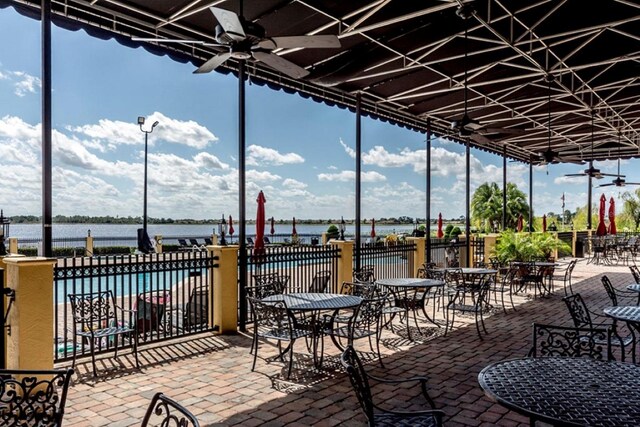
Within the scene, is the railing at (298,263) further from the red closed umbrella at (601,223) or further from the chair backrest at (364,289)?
the red closed umbrella at (601,223)

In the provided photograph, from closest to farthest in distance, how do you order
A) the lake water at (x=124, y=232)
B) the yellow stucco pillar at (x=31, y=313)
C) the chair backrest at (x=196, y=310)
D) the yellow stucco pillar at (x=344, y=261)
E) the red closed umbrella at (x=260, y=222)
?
the yellow stucco pillar at (x=31, y=313)
the chair backrest at (x=196, y=310)
the red closed umbrella at (x=260, y=222)
the yellow stucco pillar at (x=344, y=261)
the lake water at (x=124, y=232)

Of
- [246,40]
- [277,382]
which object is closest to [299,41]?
[246,40]

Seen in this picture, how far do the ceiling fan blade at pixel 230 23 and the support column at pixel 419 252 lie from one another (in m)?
7.33

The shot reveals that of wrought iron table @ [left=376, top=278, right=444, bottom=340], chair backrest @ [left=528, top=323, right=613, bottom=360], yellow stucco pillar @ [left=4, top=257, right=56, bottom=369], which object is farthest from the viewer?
wrought iron table @ [left=376, top=278, right=444, bottom=340]

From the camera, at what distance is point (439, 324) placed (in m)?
6.75

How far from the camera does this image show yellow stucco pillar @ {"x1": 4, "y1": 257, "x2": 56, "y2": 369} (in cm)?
381

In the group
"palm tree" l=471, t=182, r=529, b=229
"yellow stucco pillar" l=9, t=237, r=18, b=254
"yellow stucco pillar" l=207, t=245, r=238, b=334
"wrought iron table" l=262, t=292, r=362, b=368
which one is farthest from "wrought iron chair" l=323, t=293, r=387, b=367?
"palm tree" l=471, t=182, r=529, b=229

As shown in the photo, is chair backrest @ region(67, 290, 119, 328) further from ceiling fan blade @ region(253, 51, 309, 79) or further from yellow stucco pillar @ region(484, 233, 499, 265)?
yellow stucco pillar @ region(484, 233, 499, 265)

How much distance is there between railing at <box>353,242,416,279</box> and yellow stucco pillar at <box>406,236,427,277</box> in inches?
2.9

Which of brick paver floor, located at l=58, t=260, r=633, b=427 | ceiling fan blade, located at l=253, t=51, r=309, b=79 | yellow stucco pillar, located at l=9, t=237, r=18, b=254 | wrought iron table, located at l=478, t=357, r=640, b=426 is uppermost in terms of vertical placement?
ceiling fan blade, located at l=253, t=51, r=309, b=79

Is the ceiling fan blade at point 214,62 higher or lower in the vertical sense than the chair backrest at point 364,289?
higher

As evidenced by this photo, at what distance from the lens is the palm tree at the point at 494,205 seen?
1078 inches

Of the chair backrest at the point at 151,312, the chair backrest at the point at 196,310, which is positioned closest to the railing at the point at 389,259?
the chair backrest at the point at 196,310

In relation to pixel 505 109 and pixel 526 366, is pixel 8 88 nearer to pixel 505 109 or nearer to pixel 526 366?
pixel 505 109
